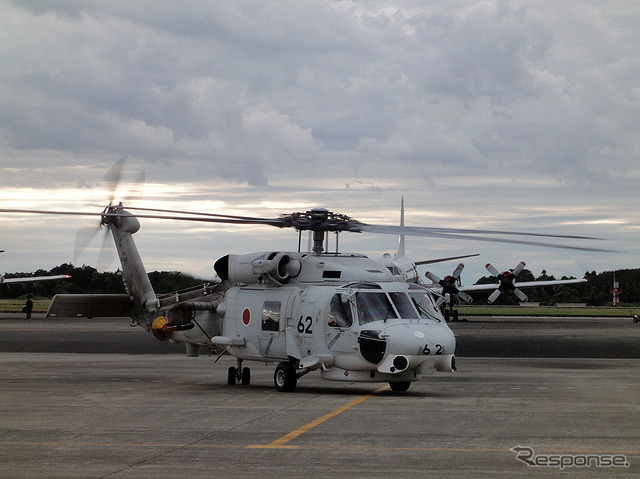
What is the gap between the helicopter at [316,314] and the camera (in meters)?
19.3

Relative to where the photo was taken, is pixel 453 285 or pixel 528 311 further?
pixel 528 311

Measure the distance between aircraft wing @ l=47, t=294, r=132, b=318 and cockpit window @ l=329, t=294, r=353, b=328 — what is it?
28.3ft

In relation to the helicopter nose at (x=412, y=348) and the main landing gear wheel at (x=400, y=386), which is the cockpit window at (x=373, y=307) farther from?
the main landing gear wheel at (x=400, y=386)

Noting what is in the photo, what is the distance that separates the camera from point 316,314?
811 inches

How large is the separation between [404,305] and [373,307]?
2.27 feet

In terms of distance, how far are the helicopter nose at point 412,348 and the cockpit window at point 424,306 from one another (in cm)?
77

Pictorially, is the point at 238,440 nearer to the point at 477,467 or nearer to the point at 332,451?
the point at 332,451

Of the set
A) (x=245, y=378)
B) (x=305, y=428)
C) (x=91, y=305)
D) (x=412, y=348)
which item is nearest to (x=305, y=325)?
(x=412, y=348)

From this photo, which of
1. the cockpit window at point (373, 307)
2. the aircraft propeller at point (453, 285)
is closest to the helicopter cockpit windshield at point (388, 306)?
the cockpit window at point (373, 307)

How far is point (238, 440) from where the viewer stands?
1269 centimetres

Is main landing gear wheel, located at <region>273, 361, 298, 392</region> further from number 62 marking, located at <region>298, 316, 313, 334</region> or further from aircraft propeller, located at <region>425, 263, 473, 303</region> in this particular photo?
aircraft propeller, located at <region>425, 263, 473, 303</region>

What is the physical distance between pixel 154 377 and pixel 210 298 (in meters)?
2.74

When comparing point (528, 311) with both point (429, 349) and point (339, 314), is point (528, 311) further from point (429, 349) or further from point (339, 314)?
point (429, 349)

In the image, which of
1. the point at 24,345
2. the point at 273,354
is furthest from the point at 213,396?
the point at 24,345
